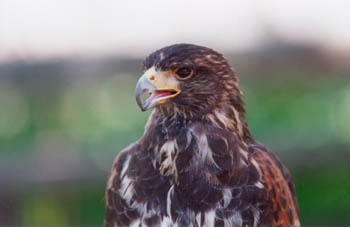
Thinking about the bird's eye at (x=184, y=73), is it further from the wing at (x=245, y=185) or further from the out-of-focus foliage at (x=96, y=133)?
the out-of-focus foliage at (x=96, y=133)

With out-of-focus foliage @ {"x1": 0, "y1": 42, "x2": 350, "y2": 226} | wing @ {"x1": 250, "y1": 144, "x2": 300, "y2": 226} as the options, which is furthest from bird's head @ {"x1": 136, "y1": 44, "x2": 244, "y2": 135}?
out-of-focus foliage @ {"x1": 0, "y1": 42, "x2": 350, "y2": 226}

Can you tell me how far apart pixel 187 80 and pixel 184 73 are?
4 centimetres

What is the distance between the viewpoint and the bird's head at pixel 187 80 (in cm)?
309

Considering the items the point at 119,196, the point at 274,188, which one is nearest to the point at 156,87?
the point at 119,196

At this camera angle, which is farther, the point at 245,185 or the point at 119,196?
the point at 119,196

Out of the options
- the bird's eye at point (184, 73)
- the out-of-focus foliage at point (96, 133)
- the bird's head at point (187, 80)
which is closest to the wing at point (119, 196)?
the bird's head at point (187, 80)

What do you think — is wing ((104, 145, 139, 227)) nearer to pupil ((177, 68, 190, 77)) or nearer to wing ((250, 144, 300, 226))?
pupil ((177, 68, 190, 77))

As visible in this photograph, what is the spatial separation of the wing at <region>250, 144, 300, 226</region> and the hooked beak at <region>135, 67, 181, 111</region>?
1.93ft

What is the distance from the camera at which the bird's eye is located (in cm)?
313

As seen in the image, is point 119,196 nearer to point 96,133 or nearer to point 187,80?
point 187,80

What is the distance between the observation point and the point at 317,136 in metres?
8.10

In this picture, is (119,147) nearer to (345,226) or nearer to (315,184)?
(315,184)

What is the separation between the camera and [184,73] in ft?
10.3

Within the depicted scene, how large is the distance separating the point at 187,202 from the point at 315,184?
514 cm
